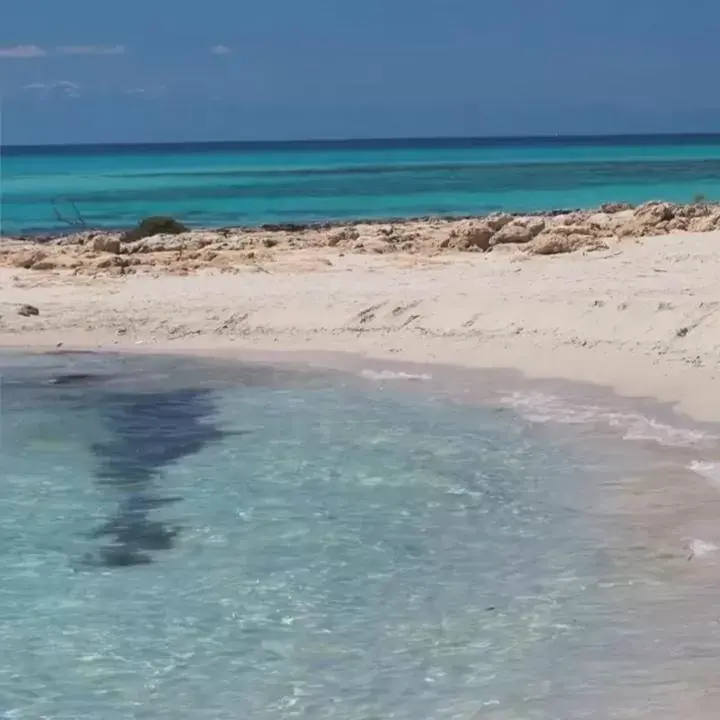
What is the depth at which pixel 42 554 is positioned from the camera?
6.48 metres

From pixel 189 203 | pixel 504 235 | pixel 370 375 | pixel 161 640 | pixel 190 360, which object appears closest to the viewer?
pixel 161 640

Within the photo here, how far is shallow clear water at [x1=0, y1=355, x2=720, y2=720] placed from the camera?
481 centimetres

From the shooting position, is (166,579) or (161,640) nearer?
(161,640)

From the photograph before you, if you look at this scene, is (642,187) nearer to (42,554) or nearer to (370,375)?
(370,375)

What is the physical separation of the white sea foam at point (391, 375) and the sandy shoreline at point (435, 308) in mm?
556

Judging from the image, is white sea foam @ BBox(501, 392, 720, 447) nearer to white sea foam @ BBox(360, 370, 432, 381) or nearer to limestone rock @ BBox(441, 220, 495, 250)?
white sea foam @ BBox(360, 370, 432, 381)

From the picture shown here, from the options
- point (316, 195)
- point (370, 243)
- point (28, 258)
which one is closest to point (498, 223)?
point (370, 243)

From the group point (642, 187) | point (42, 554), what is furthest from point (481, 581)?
point (642, 187)

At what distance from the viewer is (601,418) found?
29.7 ft

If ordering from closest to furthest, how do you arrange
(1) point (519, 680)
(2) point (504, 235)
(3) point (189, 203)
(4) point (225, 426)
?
(1) point (519, 680) < (4) point (225, 426) < (2) point (504, 235) < (3) point (189, 203)

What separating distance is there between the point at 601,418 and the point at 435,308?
13.6ft

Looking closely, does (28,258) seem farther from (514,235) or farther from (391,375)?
(391,375)

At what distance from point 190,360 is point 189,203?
2633 cm

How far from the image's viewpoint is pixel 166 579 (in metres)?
6.07
